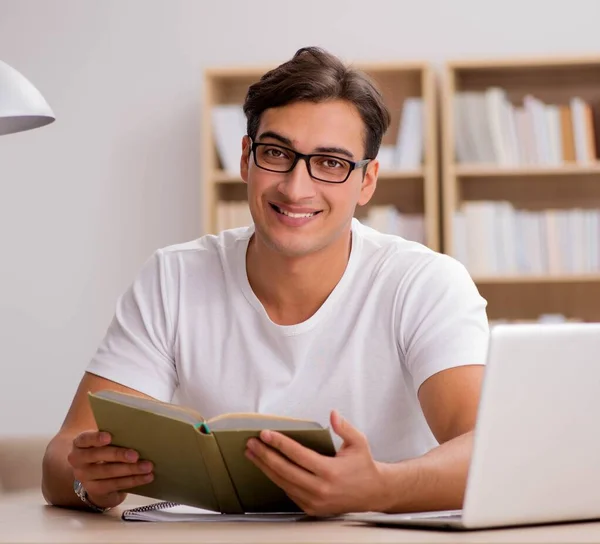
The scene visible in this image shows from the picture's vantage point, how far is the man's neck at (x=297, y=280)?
180 centimetres

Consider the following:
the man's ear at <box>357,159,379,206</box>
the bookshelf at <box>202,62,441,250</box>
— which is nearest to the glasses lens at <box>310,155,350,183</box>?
the man's ear at <box>357,159,379,206</box>

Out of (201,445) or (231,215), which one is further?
(231,215)

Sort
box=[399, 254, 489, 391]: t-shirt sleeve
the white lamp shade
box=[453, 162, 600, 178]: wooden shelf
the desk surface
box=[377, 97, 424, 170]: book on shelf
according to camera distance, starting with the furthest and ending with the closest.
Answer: box=[377, 97, 424, 170]: book on shelf
box=[453, 162, 600, 178]: wooden shelf
the white lamp shade
box=[399, 254, 489, 391]: t-shirt sleeve
the desk surface

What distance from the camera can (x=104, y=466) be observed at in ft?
4.38

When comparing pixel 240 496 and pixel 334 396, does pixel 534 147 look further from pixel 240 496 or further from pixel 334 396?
pixel 240 496

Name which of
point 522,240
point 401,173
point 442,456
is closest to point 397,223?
point 401,173

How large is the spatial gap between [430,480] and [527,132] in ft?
8.75

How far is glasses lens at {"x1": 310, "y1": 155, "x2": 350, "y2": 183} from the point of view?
1733 millimetres

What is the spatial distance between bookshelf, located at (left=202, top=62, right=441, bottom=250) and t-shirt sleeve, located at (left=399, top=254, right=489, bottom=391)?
2.02m

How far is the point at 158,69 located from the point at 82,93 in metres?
0.34

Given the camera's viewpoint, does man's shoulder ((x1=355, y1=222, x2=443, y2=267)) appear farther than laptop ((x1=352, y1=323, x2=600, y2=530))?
Yes

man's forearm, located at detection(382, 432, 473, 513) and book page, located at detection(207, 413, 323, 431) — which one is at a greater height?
book page, located at detection(207, 413, 323, 431)

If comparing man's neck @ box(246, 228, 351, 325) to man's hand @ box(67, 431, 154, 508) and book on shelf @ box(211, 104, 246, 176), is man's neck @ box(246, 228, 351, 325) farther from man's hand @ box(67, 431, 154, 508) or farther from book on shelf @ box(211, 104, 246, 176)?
book on shelf @ box(211, 104, 246, 176)

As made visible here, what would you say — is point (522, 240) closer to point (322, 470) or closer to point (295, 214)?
point (295, 214)
